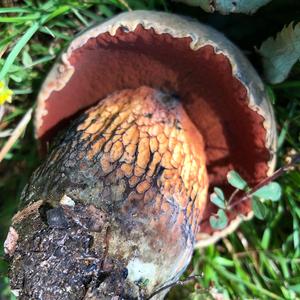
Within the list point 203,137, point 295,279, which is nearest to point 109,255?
point 203,137

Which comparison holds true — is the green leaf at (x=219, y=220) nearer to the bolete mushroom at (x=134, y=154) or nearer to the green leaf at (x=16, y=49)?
the bolete mushroom at (x=134, y=154)

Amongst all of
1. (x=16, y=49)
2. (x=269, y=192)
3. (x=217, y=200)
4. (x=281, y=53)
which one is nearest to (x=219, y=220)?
(x=217, y=200)

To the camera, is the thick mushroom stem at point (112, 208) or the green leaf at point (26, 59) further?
the green leaf at point (26, 59)

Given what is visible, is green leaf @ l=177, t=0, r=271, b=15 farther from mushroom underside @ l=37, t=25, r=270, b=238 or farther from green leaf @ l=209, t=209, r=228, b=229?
green leaf @ l=209, t=209, r=228, b=229

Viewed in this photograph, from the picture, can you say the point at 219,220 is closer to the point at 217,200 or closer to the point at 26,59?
the point at 217,200

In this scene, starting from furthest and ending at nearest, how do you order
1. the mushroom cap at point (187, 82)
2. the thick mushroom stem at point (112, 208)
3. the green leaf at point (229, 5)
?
the green leaf at point (229, 5), the mushroom cap at point (187, 82), the thick mushroom stem at point (112, 208)

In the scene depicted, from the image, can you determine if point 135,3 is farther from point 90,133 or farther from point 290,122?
point 290,122

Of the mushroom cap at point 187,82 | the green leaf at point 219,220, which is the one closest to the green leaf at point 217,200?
the green leaf at point 219,220

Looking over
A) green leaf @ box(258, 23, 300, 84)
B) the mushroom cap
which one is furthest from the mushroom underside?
green leaf @ box(258, 23, 300, 84)
